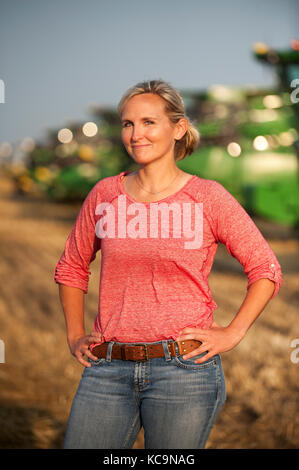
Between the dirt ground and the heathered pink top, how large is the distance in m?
2.72

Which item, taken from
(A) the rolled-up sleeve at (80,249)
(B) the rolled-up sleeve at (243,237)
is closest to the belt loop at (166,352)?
(B) the rolled-up sleeve at (243,237)

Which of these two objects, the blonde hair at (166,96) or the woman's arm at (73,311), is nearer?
the blonde hair at (166,96)

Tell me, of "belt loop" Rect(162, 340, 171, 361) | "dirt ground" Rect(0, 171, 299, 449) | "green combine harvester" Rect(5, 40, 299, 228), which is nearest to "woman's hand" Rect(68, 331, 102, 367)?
"belt loop" Rect(162, 340, 171, 361)

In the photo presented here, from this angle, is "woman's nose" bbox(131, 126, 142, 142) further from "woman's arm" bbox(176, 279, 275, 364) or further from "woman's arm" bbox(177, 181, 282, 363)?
"woman's arm" bbox(176, 279, 275, 364)

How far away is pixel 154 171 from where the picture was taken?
1885 mm

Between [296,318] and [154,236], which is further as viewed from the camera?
[296,318]

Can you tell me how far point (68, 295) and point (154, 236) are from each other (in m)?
0.45

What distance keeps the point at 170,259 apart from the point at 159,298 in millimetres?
131

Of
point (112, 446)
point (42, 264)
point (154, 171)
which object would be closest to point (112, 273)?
point (154, 171)

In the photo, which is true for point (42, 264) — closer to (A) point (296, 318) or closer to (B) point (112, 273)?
(A) point (296, 318)

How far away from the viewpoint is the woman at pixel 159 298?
Result: 67.1 inches

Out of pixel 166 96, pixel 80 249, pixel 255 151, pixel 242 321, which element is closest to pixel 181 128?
pixel 166 96

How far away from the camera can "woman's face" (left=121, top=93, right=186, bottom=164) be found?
1.84 meters

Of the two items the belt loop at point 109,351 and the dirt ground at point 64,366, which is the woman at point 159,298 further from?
the dirt ground at point 64,366
